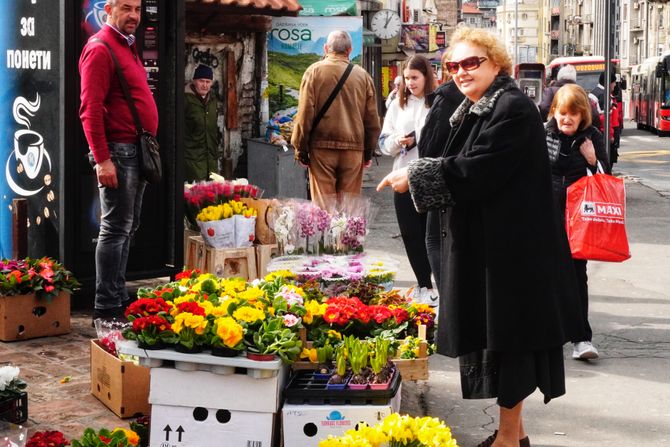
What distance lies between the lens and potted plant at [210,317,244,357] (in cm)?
498

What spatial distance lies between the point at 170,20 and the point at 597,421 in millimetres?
4828

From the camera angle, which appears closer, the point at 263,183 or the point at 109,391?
the point at 109,391

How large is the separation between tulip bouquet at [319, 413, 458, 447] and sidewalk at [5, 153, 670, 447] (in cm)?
149

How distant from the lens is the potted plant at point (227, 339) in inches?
196

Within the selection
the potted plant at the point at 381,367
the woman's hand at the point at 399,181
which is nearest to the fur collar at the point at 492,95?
the woman's hand at the point at 399,181

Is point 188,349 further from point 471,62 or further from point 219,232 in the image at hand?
point 219,232

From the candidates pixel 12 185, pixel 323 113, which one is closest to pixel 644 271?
pixel 323 113

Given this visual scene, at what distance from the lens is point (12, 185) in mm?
8773

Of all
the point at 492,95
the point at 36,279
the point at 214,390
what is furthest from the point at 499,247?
the point at 36,279

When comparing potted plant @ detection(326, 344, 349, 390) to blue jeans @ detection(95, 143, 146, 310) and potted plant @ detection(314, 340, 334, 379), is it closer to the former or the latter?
potted plant @ detection(314, 340, 334, 379)

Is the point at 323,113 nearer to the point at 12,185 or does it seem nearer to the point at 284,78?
the point at 12,185

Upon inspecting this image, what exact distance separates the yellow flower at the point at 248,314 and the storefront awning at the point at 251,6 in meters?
9.31

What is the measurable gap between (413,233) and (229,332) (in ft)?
13.4

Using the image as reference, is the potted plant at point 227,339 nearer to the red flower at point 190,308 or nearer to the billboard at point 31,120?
the red flower at point 190,308
